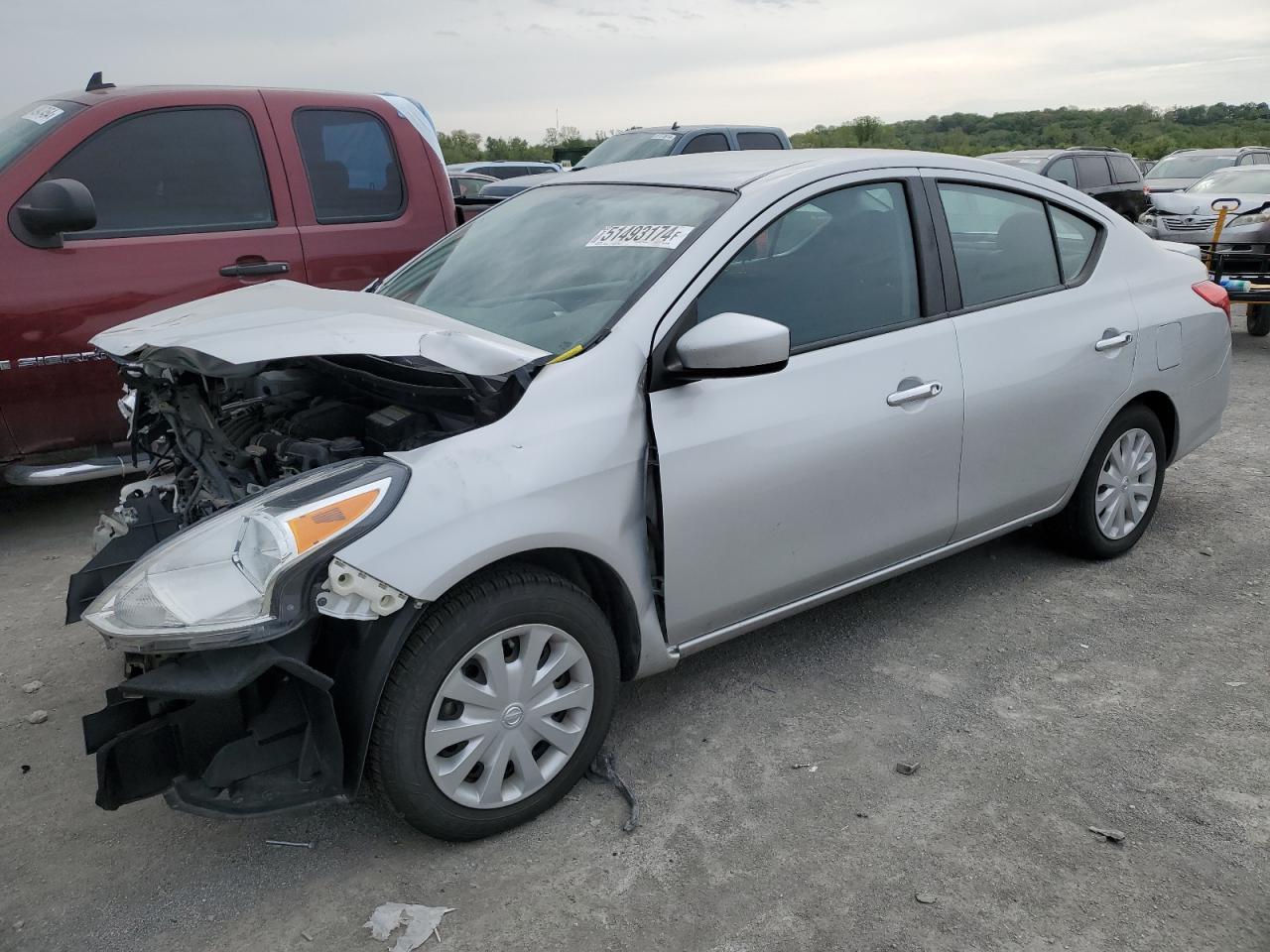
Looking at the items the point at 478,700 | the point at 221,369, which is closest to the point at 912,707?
the point at 478,700

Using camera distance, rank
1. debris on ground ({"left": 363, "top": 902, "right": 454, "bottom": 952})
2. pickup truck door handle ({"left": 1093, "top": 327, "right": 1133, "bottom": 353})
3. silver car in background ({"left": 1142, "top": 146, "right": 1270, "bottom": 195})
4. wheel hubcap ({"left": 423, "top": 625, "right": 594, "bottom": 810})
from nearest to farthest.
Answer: debris on ground ({"left": 363, "top": 902, "right": 454, "bottom": 952})
wheel hubcap ({"left": 423, "top": 625, "right": 594, "bottom": 810})
pickup truck door handle ({"left": 1093, "top": 327, "right": 1133, "bottom": 353})
silver car in background ({"left": 1142, "top": 146, "right": 1270, "bottom": 195})

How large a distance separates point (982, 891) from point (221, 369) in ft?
7.42

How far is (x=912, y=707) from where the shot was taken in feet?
10.9

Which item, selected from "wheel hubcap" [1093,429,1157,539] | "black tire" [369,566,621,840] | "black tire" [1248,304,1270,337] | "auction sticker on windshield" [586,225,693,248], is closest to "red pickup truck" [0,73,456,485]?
"auction sticker on windshield" [586,225,693,248]

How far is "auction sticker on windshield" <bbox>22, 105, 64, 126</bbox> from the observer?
15.6 ft

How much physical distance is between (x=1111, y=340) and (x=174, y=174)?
4.22m

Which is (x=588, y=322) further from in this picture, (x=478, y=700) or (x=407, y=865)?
(x=407, y=865)

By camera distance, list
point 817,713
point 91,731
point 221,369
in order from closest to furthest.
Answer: point 91,731, point 221,369, point 817,713

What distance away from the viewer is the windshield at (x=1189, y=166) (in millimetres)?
18547

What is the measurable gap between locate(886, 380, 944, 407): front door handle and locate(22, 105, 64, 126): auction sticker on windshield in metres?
4.03

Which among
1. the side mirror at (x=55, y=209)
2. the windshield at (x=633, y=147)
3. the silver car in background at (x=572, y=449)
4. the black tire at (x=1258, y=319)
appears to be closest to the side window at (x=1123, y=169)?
the black tire at (x=1258, y=319)

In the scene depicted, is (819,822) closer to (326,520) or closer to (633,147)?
(326,520)

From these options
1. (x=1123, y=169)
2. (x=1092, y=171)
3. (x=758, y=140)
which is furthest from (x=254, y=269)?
Answer: (x=1123, y=169)

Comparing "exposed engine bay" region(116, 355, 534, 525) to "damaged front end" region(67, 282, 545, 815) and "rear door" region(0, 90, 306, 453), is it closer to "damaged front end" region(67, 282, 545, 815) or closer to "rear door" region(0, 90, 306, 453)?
"damaged front end" region(67, 282, 545, 815)
